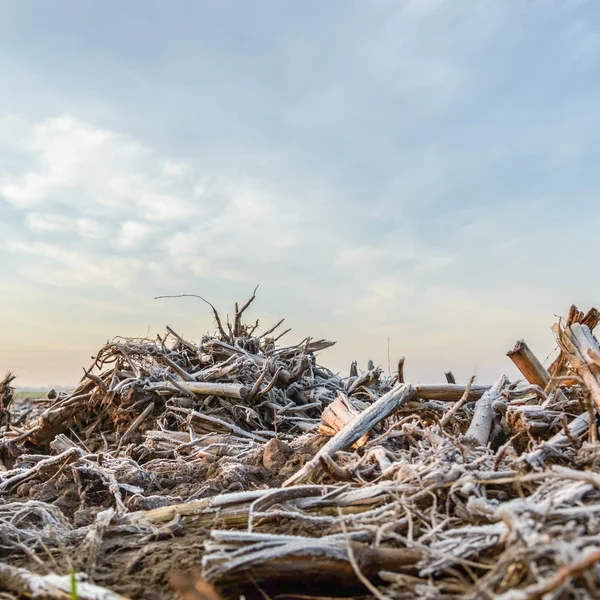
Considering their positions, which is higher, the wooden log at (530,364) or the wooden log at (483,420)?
the wooden log at (530,364)

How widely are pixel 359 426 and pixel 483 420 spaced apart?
0.98 meters

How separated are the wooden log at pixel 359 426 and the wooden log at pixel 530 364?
3.30 feet

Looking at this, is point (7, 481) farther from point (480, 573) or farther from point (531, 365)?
point (531, 365)

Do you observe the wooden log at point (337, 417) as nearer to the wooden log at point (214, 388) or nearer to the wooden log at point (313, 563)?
the wooden log at point (214, 388)

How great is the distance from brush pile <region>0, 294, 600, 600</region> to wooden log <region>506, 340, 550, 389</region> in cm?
1

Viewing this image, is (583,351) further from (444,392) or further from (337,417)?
(337,417)

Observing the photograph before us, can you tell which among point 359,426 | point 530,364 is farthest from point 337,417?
point 530,364

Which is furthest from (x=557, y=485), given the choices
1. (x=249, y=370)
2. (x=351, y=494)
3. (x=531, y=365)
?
(x=249, y=370)

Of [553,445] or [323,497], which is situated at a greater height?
[553,445]

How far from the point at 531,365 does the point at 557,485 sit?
264 cm

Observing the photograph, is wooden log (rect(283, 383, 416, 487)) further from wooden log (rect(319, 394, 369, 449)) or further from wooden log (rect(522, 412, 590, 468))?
wooden log (rect(522, 412, 590, 468))

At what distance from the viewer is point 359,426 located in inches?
160

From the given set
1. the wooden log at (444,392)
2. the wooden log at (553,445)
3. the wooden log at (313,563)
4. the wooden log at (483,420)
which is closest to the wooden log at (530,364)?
the wooden log at (483,420)

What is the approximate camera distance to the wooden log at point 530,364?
4.82 meters
